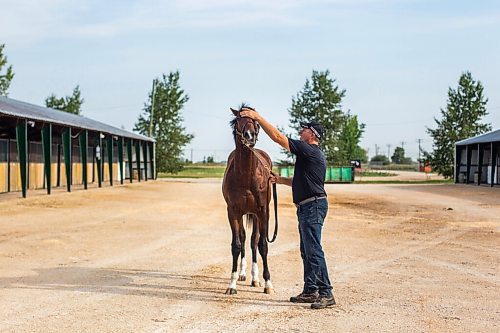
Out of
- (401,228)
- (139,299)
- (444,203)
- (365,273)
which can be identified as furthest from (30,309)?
(444,203)

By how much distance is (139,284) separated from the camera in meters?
8.24

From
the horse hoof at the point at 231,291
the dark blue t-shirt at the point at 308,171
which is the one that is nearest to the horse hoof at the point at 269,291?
the horse hoof at the point at 231,291

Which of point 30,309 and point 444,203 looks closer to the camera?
point 30,309

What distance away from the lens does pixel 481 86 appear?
5300cm

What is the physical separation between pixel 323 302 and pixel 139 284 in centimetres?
253

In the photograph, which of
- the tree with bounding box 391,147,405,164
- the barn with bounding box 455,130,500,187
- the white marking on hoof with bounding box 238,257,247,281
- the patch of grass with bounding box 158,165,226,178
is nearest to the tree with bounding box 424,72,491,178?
the barn with bounding box 455,130,500,187

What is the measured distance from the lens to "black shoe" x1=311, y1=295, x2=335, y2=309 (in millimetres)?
6809

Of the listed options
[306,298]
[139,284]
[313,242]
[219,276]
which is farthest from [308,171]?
[139,284]

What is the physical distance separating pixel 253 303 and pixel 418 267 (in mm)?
3450

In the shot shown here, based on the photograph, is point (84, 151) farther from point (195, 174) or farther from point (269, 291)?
point (195, 174)

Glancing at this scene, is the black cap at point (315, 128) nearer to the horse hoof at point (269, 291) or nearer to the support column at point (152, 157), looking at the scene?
the horse hoof at point (269, 291)

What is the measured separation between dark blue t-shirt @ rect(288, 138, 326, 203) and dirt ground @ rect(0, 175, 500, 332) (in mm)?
1215

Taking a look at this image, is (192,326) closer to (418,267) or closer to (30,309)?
(30,309)

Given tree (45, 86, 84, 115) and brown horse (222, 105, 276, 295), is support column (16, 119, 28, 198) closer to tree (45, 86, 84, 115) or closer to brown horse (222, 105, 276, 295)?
brown horse (222, 105, 276, 295)
